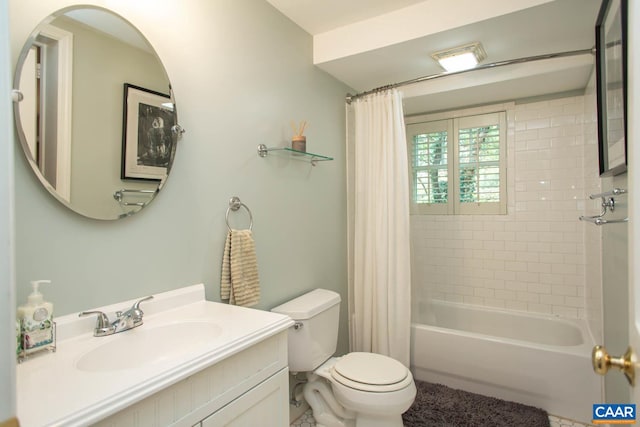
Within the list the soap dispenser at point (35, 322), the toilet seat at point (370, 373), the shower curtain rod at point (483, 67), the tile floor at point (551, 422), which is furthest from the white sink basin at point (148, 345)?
the shower curtain rod at point (483, 67)

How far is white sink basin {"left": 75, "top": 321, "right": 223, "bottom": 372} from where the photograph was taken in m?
1.09

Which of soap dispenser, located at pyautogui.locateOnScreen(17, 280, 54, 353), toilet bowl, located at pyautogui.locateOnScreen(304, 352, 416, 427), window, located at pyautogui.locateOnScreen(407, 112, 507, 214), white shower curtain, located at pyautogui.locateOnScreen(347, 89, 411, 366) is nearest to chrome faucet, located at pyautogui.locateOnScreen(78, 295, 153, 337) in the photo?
soap dispenser, located at pyautogui.locateOnScreen(17, 280, 54, 353)

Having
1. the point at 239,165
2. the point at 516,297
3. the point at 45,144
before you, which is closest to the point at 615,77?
the point at 239,165

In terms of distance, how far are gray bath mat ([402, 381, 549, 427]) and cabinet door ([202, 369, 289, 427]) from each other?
1206 millimetres

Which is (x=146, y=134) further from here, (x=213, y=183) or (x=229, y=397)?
(x=229, y=397)

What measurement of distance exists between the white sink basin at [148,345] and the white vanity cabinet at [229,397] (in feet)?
0.34

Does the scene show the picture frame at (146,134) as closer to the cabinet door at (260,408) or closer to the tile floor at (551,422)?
the cabinet door at (260,408)

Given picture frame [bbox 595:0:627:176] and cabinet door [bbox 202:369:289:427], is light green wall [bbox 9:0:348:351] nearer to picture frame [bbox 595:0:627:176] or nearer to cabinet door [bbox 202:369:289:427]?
cabinet door [bbox 202:369:289:427]

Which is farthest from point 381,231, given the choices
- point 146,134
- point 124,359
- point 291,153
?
point 124,359

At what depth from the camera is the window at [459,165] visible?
315 cm

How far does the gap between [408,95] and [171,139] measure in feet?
6.67

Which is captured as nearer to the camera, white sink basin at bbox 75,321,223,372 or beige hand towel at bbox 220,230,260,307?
white sink basin at bbox 75,321,223,372

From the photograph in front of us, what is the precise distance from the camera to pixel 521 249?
10.1ft

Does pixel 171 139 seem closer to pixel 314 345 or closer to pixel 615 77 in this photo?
pixel 314 345
